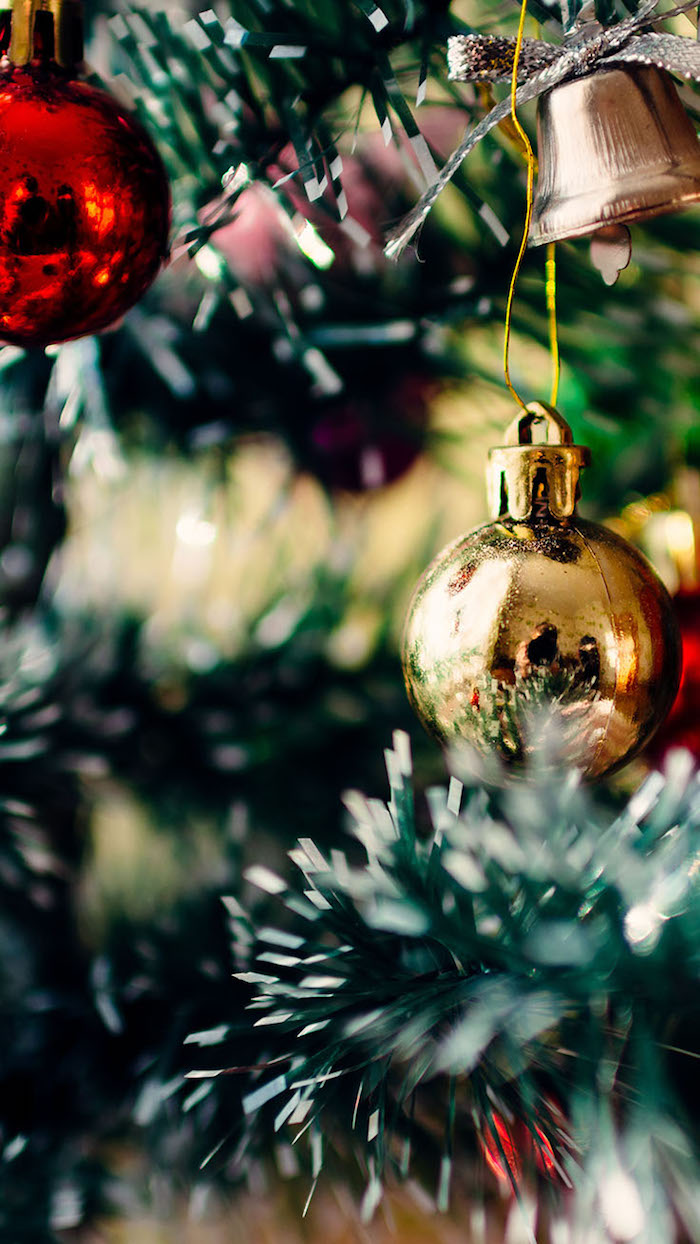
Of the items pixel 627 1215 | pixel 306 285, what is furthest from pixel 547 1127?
pixel 306 285

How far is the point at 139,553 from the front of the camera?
57cm

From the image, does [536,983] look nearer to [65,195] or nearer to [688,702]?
[688,702]

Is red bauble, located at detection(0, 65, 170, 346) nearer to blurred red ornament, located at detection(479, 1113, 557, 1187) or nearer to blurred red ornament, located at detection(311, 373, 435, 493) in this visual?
blurred red ornament, located at detection(311, 373, 435, 493)

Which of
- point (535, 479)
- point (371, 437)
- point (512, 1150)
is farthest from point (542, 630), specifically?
point (371, 437)

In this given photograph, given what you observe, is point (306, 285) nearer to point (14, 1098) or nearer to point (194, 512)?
point (194, 512)

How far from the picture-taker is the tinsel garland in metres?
0.25

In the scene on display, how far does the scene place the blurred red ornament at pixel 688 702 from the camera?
0.42m

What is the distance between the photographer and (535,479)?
13.1 inches

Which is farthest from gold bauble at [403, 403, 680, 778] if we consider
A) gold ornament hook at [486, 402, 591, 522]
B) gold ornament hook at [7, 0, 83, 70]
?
gold ornament hook at [7, 0, 83, 70]

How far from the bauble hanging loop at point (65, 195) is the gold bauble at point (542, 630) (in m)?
0.16

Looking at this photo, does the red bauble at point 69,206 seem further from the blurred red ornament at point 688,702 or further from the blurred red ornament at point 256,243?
the blurred red ornament at point 688,702

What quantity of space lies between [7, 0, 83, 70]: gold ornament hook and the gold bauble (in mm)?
226

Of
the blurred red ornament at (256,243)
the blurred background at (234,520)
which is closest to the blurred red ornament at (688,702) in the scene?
the blurred background at (234,520)

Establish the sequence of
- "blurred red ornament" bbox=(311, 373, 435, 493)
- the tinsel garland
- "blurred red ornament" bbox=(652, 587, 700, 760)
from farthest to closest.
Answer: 1. "blurred red ornament" bbox=(311, 373, 435, 493)
2. "blurred red ornament" bbox=(652, 587, 700, 760)
3. the tinsel garland
